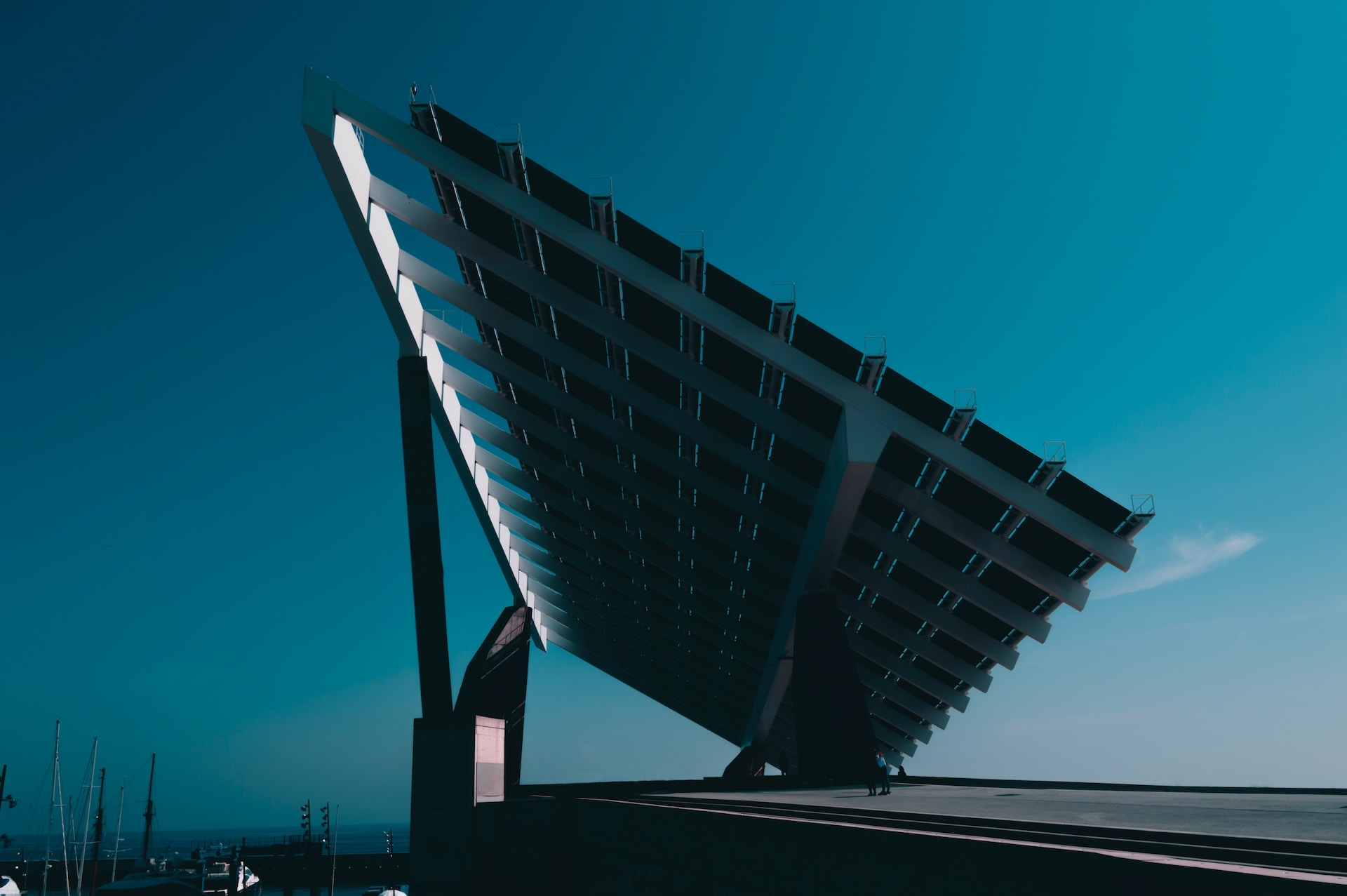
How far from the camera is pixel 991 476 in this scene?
1709cm

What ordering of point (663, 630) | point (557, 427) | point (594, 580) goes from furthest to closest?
point (663, 630)
point (594, 580)
point (557, 427)

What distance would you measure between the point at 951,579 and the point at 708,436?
24.0 feet

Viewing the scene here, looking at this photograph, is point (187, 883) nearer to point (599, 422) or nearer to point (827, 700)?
point (599, 422)

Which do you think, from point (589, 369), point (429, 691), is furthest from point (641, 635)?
point (429, 691)

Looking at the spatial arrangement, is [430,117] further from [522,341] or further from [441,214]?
[522,341]

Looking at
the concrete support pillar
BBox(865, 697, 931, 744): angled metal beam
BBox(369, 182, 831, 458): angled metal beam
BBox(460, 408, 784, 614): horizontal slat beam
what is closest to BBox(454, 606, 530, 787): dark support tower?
BBox(460, 408, 784, 614): horizontal slat beam

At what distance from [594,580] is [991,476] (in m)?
21.9

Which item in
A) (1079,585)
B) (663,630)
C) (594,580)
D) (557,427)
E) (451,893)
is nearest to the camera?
(451,893)

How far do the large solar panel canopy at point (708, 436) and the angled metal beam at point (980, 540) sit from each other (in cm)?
5

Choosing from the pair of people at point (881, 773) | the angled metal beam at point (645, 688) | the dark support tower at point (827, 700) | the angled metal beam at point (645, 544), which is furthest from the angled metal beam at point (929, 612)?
the angled metal beam at point (645, 688)

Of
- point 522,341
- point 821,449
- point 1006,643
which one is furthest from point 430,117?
point 1006,643

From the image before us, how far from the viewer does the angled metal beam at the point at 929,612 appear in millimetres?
23391

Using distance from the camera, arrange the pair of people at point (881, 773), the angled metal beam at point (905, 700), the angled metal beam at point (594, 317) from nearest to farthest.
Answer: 1. the pair of people at point (881, 773)
2. the angled metal beam at point (594, 317)
3. the angled metal beam at point (905, 700)

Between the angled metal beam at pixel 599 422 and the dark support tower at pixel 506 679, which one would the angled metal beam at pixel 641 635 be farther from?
the angled metal beam at pixel 599 422
